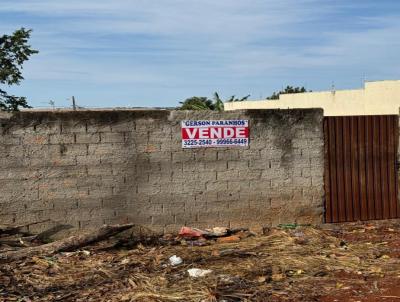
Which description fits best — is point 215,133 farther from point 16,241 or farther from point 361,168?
point 16,241

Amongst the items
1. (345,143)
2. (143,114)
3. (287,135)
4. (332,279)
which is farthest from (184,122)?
(332,279)

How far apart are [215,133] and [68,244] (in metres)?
2.74

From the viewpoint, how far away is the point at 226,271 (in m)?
6.45

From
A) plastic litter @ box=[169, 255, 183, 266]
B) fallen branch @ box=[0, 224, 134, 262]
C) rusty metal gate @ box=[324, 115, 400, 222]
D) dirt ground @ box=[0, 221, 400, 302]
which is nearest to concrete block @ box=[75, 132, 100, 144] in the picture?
fallen branch @ box=[0, 224, 134, 262]

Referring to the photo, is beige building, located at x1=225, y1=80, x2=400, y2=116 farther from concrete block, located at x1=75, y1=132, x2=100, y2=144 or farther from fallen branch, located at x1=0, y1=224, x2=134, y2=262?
fallen branch, located at x1=0, y1=224, x2=134, y2=262

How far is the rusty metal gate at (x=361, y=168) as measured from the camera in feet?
30.1

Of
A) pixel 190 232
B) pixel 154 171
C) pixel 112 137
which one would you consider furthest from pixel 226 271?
pixel 112 137

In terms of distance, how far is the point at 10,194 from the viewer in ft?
27.4

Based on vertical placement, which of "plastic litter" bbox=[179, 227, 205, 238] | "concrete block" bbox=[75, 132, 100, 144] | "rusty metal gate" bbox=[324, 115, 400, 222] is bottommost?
"plastic litter" bbox=[179, 227, 205, 238]

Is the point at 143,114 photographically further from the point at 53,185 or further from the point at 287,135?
the point at 287,135

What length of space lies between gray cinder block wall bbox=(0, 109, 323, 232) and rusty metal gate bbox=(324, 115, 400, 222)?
0.23m

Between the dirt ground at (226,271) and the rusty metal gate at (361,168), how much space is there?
92cm

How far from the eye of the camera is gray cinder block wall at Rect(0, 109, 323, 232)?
835 centimetres

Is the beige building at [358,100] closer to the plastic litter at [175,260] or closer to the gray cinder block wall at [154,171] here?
the gray cinder block wall at [154,171]
